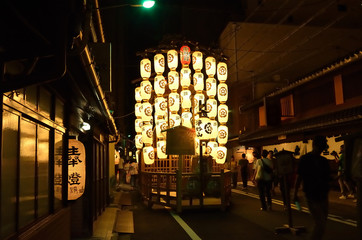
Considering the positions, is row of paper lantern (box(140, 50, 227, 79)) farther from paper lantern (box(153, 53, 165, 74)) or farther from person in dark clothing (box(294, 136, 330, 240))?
person in dark clothing (box(294, 136, 330, 240))

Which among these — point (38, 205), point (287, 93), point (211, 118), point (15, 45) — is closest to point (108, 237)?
point (38, 205)

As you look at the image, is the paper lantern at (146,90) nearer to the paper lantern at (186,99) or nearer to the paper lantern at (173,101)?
the paper lantern at (173,101)

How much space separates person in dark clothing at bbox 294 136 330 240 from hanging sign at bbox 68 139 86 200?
209 inches

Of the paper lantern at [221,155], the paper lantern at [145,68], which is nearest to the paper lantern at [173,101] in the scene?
the paper lantern at [145,68]

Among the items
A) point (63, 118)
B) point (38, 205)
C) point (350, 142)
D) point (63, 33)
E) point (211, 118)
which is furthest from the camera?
point (211, 118)

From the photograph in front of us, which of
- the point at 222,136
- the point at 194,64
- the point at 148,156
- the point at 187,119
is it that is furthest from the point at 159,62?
the point at 222,136

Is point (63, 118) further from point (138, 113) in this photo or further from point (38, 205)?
point (138, 113)

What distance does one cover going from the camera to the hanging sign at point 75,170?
835cm

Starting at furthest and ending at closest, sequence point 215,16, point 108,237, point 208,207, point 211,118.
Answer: point 215,16 < point 211,118 < point 208,207 < point 108,237

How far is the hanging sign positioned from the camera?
8.35 metres

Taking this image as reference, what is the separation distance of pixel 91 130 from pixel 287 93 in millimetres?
15631

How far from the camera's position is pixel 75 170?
28.4 ft

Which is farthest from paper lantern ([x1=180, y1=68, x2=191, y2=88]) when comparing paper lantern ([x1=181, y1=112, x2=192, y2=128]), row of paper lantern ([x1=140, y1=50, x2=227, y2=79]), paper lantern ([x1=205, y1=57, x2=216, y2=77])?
paper lantern ([x1=181, y1=112, x2=192, y2=128])

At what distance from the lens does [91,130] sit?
10891mm
